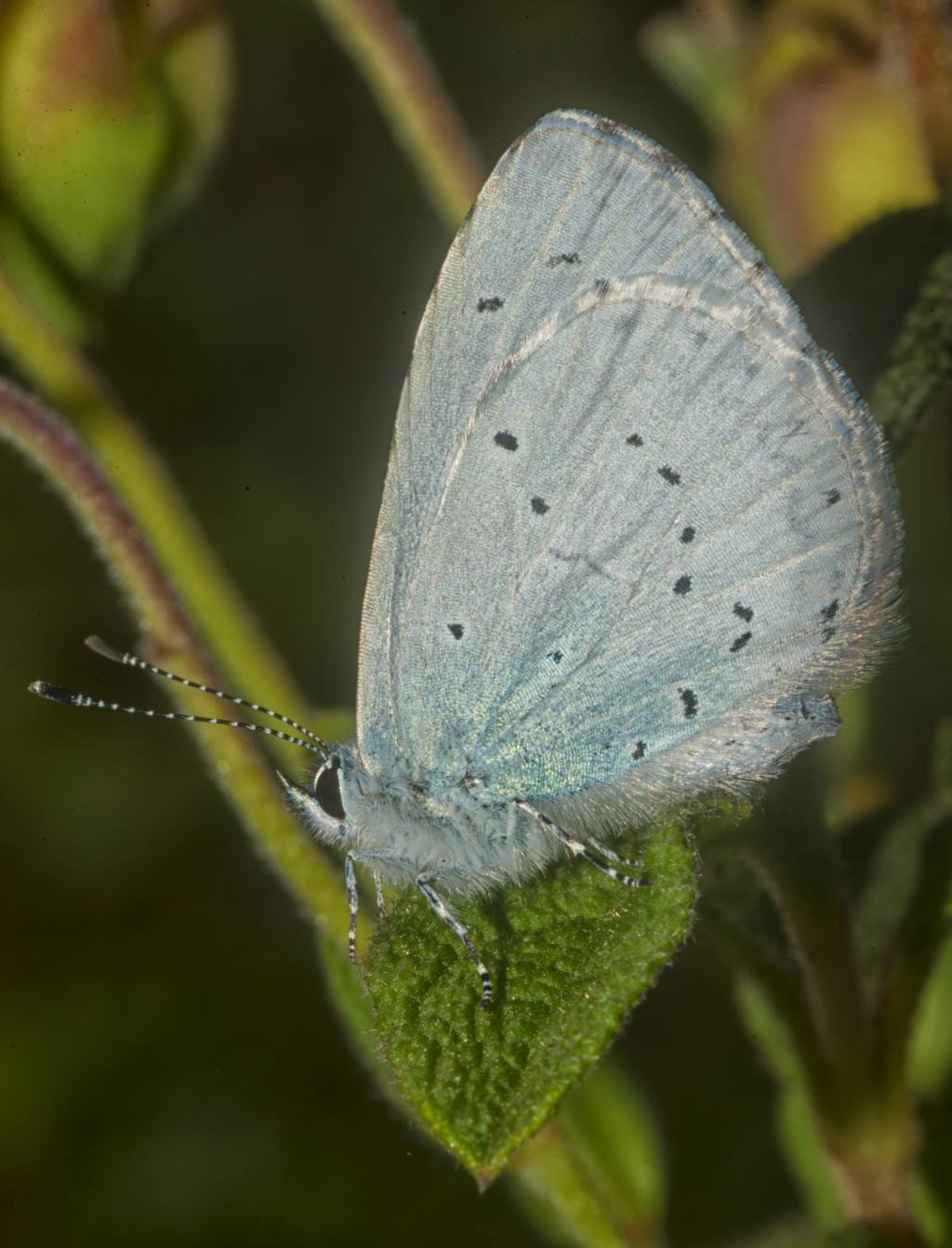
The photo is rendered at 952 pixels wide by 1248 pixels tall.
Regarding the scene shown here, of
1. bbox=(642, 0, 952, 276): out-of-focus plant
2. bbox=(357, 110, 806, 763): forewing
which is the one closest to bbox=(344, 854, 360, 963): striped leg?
bbox=(357, 110, 806, 763): forewing

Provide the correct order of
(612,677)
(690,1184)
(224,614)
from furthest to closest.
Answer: (690,1184), (224,614), (612,677)

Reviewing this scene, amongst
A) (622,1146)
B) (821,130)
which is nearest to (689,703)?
(622,1146)

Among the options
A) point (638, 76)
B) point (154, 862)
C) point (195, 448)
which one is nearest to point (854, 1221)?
point (154, 862)

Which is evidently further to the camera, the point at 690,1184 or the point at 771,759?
the point at 690,1184

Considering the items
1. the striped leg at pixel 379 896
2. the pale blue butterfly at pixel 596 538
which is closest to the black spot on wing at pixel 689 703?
the pale blue butterfly at pixel 596 538

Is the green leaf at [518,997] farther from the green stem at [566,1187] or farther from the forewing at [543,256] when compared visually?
the forewing at [543,256]

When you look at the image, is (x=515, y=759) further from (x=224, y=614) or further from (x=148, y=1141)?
(x=148, y=1141)

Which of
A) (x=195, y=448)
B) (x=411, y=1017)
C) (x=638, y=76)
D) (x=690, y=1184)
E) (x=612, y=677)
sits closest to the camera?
(x=411, y=1017)
